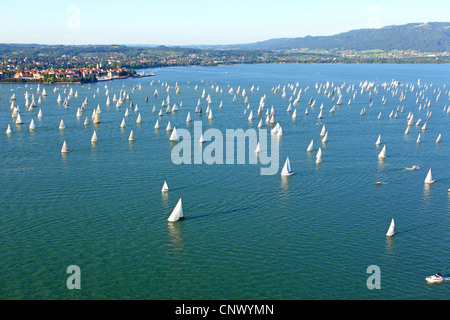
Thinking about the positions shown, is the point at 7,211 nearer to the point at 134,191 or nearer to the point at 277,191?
the point at 134,191

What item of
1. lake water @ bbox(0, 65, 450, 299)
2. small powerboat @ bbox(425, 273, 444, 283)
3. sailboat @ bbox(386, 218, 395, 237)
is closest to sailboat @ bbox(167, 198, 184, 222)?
lake water @ bbox(0, 65, 450, 299)

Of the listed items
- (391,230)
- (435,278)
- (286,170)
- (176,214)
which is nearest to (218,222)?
(176,214)

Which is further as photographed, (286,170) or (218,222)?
(286,170)

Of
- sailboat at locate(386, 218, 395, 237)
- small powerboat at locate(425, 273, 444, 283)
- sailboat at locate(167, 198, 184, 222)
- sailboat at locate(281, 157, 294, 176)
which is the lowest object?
small powerboat at locate(425, 273, 444, 283)

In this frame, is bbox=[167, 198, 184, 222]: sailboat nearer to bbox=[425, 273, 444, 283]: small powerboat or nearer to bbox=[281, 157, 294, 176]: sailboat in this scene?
bbox=[281, 157, 294, 176]: sailboat

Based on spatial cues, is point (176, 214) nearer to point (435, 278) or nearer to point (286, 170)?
point (286, 170)

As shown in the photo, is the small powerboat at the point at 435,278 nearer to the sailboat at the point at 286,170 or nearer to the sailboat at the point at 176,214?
the sailboat at the point at 176,214
